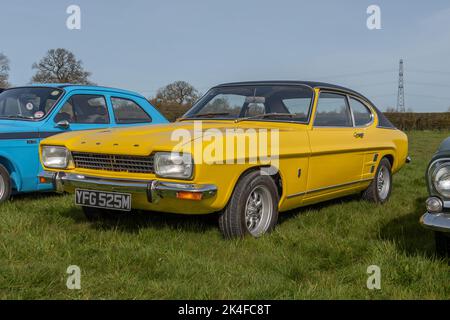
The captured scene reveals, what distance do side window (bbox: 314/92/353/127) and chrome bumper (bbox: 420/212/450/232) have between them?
198 centimetres

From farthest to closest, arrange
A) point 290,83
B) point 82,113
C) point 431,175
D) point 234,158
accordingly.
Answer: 1. point 82,113
2. point 290,83
3. point 234,158
4. point 431,175

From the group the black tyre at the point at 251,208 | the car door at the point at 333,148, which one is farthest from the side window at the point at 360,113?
the black tyre at the point at 251,208

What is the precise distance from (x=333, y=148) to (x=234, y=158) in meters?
1.62

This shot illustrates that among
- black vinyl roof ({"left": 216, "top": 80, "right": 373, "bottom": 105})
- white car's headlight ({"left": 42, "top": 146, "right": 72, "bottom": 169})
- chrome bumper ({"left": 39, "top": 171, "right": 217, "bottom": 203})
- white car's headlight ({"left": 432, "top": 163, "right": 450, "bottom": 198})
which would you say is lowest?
chrome bumper ({"left": 39, "top": 171, "right": 217, "bottom": 203})

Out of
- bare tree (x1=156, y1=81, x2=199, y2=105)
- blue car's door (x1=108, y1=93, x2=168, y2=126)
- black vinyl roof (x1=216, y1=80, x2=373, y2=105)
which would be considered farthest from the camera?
bare tree (x1=156, y1=81, x2=199, y2=105)

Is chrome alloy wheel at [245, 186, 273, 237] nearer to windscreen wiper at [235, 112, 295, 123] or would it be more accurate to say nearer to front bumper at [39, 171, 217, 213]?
front bumper at [39, 171, 217, 213]

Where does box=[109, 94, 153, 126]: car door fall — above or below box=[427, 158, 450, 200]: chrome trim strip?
above

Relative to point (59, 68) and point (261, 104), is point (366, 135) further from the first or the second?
point (59, 68)

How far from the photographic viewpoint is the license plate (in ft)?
12.7

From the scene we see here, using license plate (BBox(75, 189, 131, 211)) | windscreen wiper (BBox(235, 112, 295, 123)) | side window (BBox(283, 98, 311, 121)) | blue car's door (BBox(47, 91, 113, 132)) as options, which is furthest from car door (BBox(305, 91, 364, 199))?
blue car's door (BBox(47, 91, 113, 132))

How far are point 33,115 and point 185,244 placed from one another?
11.0 feet

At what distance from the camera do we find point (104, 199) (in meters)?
3.98

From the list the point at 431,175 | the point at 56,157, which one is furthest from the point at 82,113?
the point at 431,175
